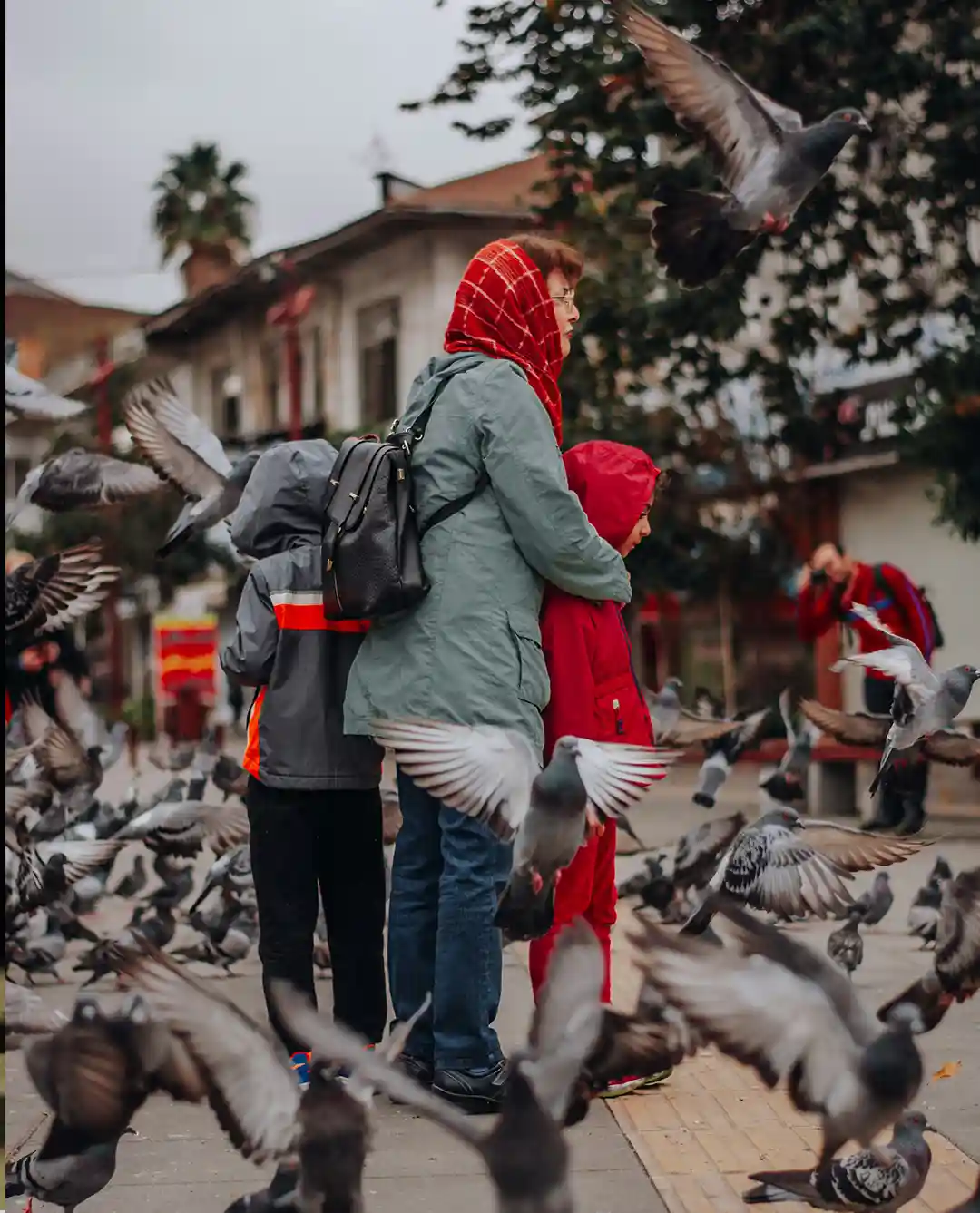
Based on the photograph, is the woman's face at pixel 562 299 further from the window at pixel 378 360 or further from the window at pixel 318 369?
the window at pixel 318 369

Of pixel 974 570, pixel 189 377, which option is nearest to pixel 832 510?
pixel 974 570

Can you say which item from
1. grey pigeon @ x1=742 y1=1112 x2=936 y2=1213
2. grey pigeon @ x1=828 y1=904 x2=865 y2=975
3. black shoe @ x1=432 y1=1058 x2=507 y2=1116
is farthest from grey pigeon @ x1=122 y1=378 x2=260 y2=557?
grey pigeon @ x1=742 y1=1112 x2=936 y2=1213

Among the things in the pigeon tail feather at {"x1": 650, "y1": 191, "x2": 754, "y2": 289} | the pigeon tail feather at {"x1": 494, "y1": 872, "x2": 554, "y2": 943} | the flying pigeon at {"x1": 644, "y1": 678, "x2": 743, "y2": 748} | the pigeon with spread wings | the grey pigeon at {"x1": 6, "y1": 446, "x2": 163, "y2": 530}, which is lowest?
the flying pigeon at {"x1": 644, "y1": 678, "x2": 743, "y2": 748}

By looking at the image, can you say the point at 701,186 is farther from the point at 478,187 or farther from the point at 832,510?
the point at 478,187

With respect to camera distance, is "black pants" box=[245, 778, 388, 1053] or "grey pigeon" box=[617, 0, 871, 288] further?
"grey pigeon" box=[617, 0, 871, 288]

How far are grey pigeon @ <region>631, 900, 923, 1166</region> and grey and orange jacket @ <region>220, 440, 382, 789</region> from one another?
1338 millimetres

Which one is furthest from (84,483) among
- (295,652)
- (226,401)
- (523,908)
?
(226,401)

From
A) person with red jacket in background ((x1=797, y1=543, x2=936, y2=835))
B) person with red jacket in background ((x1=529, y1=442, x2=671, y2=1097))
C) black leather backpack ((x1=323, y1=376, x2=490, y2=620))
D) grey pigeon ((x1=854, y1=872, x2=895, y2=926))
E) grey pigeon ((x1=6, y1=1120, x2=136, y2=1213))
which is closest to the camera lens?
grey pigeon ((x1=6, y1=1120, x2=136, y2=1213))

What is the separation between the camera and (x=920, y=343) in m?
13.1

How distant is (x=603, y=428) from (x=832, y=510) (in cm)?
583

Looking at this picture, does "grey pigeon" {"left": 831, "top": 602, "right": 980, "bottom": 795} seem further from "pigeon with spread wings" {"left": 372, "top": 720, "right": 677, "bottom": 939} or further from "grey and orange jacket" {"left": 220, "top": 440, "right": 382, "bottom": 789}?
"grey and orange jacket" {"left": 220, "top": 440, "right": 382, "bottom": 789}

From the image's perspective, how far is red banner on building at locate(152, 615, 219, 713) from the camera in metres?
22.0

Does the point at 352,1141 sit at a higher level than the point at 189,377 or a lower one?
lower

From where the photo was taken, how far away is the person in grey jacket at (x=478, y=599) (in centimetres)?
401
